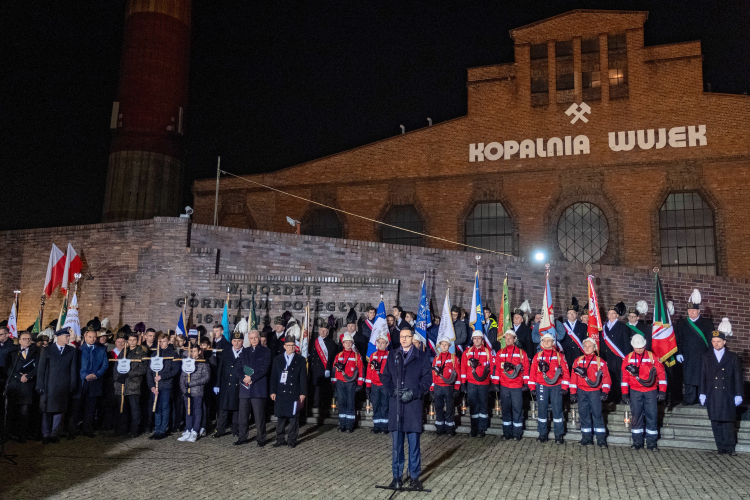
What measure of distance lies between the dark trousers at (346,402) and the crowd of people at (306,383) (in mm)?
21

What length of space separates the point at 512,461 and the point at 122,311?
39.4 ft

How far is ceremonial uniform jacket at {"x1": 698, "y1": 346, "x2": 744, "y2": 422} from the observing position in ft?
32.2

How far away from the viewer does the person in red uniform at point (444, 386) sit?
35.9ft

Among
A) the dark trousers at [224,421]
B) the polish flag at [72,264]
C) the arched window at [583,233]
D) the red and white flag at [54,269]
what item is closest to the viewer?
the dark trousers at [224,421]

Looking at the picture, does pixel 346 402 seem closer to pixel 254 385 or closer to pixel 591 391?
pixel 254 385

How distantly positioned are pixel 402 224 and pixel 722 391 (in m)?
15.8

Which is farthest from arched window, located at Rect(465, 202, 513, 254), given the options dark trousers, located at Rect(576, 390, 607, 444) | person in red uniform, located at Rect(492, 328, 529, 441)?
dark trousers, located at Rect(576, 390, 607, 444)

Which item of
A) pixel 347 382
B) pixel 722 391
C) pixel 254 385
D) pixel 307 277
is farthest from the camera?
pixel 307 277

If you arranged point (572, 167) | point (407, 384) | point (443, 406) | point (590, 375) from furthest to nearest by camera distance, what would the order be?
1. point (572, 167)
2. point (443, 406)
3. point (590, 375)
4. point (407, 384)

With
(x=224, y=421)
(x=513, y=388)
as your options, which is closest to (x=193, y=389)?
(x=224, y=421)

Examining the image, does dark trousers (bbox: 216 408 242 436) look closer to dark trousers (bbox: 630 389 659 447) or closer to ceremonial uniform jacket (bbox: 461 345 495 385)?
ceremonial uniform jacket (bbox: 461 345 495 385)

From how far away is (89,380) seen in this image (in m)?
11.3

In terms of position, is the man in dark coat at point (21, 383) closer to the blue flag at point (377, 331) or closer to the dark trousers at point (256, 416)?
the dark trousers at point (256, 416)

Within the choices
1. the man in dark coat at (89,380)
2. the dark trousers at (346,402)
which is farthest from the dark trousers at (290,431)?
the man in dark coat at (89,380)
